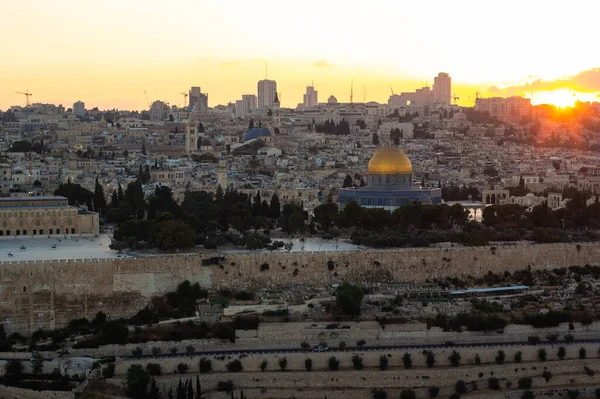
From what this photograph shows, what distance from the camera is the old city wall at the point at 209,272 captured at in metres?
32.1

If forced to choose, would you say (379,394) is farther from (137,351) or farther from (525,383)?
(137,351)

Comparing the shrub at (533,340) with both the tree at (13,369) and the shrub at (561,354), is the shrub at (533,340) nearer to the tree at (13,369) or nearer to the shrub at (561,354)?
the shrub at (561,354)

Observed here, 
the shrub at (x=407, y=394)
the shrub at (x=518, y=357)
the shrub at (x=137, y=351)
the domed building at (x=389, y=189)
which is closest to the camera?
the shrub at (x=407, y=394)

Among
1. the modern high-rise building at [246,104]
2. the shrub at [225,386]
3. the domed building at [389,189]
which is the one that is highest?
the modern high-rise building at [246,104]

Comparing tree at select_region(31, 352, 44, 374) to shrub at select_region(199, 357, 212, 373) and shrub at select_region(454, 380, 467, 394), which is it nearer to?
shrub at select_region(199, 357, 212, 373)

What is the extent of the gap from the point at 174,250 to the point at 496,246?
869 centimetres

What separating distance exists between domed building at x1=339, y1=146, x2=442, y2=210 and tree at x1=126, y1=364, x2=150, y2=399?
65.4 ft

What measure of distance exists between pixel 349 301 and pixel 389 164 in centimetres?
1742

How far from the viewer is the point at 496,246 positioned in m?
38.0

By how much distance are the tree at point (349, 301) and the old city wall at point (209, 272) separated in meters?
2.76

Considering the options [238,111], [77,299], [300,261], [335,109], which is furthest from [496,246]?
[238,111]

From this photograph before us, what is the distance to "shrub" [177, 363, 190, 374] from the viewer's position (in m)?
28.8

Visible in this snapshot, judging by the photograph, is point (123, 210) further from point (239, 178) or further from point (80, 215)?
point (239, 178)

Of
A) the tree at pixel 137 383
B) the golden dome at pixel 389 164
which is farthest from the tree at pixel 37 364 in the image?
the golden dome at pixel 389 164
